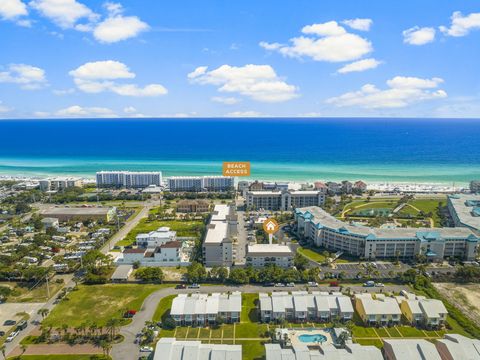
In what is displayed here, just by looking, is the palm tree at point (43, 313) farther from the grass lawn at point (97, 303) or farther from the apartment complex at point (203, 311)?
the apartment complex at point (203, 311)

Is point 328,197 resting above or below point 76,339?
above

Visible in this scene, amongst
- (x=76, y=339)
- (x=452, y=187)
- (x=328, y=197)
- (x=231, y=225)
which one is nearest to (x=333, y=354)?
(x=76, y=339)

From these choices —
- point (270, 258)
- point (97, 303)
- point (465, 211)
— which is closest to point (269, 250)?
point (270, 258)

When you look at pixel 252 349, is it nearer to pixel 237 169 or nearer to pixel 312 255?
pixel 312 255

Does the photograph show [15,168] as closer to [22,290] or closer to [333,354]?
[22,290]

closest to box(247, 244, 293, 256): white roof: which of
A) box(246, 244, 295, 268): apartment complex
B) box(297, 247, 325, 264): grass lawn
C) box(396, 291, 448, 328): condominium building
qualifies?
box(246, 244, 295, 268): apartment complex

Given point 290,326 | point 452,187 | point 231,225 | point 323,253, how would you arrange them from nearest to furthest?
point 290,326, point 323,253, point 231,225, point 452,187
